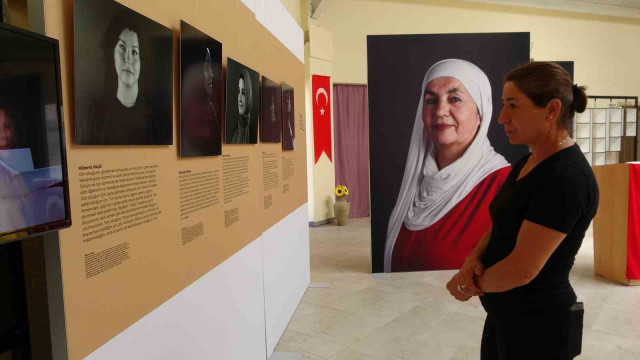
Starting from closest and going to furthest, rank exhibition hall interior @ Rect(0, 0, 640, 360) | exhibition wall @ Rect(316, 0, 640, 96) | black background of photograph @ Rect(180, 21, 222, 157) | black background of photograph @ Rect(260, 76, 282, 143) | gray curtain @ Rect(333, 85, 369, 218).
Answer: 1. exhibition hall interior @ Rect(0, 0, 640, 360)
2. black background of photograph @ Rect(180, 21, 222, 157)
3. black background of photograph @ Rect(260, 76, 282, 143)
4. exhibition wall @ Rect(316, 0, 640, 96)
5. gray curtain @ Rect(333, 85, 369, 218)

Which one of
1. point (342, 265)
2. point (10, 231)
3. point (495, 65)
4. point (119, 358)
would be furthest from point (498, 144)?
point (10, 231)

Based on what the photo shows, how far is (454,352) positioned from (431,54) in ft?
11.4

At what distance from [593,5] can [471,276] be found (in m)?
12.6

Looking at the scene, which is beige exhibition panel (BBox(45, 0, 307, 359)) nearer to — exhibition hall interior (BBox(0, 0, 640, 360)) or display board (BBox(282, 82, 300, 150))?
exhibition hall interior (BBox(0, 0, 640, 360))

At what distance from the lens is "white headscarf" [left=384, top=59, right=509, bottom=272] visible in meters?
5.39

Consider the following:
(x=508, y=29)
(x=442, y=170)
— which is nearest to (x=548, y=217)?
(x=442, y=170)

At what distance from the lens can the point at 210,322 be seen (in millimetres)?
2244

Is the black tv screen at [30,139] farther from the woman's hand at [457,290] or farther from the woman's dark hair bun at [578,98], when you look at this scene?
the woman's dark hair bun at [578,98]

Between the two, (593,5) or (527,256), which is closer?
(527,256)

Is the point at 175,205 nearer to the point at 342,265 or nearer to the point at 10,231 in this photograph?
the point at 10,231

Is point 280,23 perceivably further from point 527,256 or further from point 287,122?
point 527,256

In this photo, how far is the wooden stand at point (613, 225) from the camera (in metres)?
4.90

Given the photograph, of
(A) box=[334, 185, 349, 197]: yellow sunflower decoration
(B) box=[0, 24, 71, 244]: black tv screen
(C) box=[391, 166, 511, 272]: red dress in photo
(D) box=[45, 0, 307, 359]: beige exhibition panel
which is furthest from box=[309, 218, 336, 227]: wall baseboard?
(B) box=[0, 24, 71, 244]: black tv screen

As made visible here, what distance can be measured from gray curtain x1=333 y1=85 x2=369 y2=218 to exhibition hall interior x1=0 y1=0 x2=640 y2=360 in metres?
3.67
